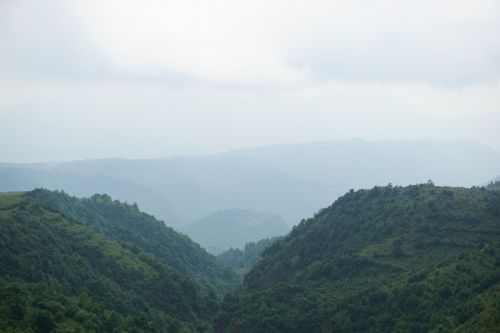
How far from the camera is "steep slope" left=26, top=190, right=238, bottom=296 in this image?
112 meters

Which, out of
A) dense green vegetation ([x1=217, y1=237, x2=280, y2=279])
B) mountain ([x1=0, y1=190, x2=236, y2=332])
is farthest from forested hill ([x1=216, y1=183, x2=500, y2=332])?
dense green vegetation ([x1=217, y1=237, x2=280, y2=279])

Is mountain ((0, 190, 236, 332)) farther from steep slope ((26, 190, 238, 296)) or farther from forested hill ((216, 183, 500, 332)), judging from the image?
forested hill ((216, 183, 500, 332))

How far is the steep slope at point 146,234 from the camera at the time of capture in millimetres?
111812

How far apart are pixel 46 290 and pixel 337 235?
44458 millimetres

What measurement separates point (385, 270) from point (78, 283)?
38921 mm

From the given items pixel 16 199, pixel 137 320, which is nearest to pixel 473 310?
pixel 137 320

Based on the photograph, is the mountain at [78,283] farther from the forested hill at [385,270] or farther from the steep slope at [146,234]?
the forested hill at [385,270]

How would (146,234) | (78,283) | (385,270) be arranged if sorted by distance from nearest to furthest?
1. (385,270)
2. (78,283)
3. (146,234)

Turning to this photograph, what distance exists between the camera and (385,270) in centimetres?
6862

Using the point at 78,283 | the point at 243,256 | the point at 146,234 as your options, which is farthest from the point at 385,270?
the point at 243,256

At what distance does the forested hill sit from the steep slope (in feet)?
89.8

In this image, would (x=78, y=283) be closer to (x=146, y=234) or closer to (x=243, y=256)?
(x=146, y=234)

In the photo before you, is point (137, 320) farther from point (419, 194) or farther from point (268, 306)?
point (419, 194)

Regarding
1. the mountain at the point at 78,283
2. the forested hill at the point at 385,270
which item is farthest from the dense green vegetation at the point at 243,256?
the mountain at the point at 78,283
